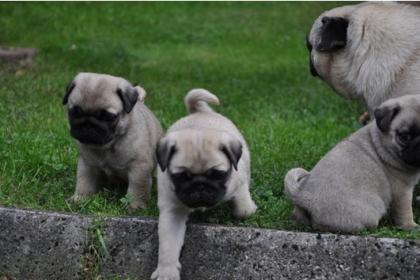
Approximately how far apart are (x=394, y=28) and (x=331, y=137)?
2.45 meters

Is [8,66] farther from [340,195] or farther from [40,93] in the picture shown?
[340,195]

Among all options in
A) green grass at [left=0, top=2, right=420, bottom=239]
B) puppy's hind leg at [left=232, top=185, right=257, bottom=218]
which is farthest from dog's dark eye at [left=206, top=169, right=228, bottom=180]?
green grass at [left=0, top=2, right=420, bottom=239]

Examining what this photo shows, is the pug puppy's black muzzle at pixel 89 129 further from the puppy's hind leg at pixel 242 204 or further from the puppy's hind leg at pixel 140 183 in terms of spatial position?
the puppy's hind leg at pixel 242 204

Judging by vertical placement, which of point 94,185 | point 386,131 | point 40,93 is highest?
point 386,131

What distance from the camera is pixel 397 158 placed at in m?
5.71

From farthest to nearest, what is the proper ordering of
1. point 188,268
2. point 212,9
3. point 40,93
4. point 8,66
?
point 212,9, point 8,66, point 40,93, point 188,268

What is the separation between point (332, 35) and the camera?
273 inches

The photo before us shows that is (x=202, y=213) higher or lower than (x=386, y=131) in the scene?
lower

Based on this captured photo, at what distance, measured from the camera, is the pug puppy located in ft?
18.1

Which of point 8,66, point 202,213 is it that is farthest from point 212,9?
point 202,213

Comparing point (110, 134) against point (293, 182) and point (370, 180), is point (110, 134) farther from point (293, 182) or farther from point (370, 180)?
point (370, 180)

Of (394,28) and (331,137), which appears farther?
(331,137)

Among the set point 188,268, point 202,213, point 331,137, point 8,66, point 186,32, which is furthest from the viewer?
point 186,32

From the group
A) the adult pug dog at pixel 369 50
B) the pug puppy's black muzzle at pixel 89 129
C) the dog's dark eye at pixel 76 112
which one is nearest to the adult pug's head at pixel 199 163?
the pug puppy's black muzzle at pixel 89 129
